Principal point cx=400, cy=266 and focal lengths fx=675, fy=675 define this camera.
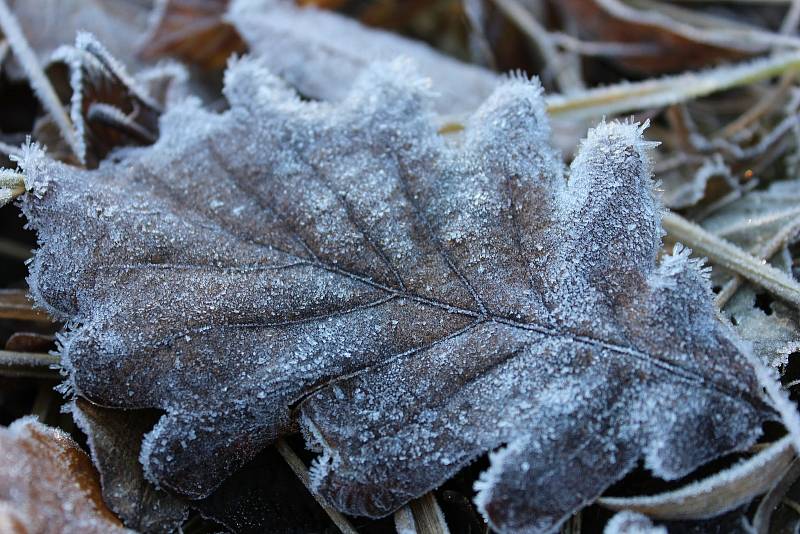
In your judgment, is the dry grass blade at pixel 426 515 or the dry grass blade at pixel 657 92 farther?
the dry grass blade at pixel 657 92

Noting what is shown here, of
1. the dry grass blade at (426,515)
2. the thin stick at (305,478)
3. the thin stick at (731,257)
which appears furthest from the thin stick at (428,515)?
the thin stick at (731,257)

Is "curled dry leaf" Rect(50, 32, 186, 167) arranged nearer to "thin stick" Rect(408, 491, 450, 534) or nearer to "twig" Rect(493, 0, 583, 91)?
"thin stick" Rect(408, 491, 450, 534)

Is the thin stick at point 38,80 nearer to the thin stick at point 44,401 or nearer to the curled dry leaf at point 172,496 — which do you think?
the thin stick at point 44,401

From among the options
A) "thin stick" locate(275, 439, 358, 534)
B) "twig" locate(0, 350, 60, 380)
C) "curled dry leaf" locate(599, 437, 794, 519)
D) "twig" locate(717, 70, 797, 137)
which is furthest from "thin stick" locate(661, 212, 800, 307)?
"twig" locate(0, 350, 60, 380)

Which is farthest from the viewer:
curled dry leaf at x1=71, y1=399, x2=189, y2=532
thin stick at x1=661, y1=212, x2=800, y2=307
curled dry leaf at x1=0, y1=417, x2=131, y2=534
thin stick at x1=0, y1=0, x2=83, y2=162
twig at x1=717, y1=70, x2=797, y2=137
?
twig at x1=717, y1=70, x2=797, y2=137

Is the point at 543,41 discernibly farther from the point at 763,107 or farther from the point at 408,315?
the point at 408,315
